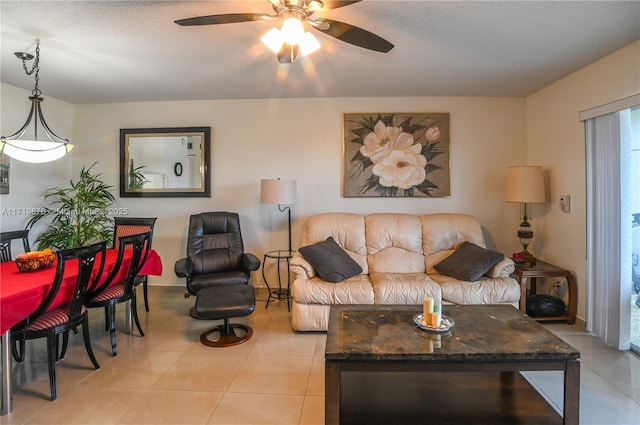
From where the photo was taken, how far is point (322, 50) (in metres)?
2.77

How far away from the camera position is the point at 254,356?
2.60m

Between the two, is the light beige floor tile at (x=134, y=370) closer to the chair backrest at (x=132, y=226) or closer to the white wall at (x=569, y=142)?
Answer: the chair backrest at (x=132, y=226)

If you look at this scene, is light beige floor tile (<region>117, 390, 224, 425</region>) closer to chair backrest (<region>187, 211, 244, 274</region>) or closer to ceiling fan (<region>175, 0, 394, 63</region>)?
chair backrest (<region>187, 211, 244, 274</region>)

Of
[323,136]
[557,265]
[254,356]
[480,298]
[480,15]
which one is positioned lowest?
[254,356]

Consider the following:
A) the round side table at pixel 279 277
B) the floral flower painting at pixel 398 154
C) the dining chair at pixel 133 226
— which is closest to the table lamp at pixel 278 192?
the round side table at pixel 279 277

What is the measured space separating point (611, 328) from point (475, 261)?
1172 millimetres

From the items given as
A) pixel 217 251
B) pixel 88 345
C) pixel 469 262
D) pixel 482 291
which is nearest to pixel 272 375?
pixel 88 345

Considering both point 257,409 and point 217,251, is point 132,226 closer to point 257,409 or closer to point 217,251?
point 217,251

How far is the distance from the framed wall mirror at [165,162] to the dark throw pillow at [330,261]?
5.99 ft

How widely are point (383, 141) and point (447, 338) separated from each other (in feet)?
9.13

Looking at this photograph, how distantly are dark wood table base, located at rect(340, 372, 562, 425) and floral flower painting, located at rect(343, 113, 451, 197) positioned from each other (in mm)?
2451

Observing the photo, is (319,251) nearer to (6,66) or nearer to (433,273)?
(433,273)

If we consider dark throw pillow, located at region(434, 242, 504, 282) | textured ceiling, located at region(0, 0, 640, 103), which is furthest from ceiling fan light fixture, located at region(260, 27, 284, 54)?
dark throw pillow, located at region(434, 242, 504, 282)

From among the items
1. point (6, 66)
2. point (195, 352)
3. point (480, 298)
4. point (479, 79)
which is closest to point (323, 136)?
point (479, 79)
